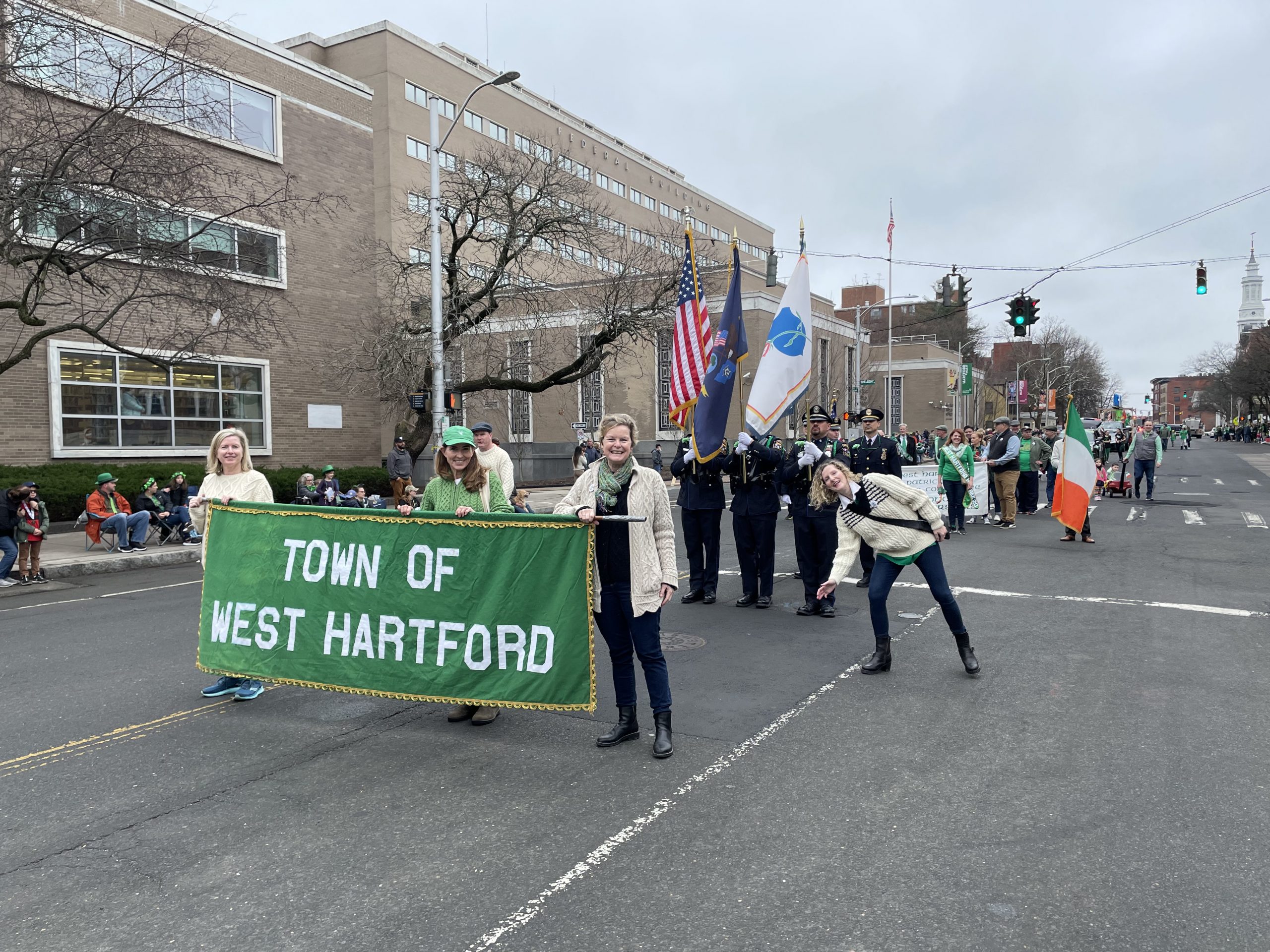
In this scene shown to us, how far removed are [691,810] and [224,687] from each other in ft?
12.0

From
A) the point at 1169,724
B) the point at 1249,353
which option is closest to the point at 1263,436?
the point at 1249,353

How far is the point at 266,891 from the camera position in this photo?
3.40m

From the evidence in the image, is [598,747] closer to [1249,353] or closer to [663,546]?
[663,546]

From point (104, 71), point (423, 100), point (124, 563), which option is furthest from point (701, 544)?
point (423, 100)

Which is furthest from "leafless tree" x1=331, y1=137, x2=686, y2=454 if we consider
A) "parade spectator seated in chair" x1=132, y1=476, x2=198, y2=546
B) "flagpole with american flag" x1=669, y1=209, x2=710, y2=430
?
"flagpole with american flag" x1=669, y1=209, x2=710, y2=430

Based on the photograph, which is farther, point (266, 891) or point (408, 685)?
point (408, 685)

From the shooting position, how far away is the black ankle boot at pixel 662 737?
4.77m

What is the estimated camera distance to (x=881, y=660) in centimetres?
650

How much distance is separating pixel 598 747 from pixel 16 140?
13.0 meters

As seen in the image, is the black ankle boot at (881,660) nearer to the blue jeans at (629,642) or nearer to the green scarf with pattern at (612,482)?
the blue jeans at (629,642)

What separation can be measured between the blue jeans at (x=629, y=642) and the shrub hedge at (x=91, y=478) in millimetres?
14574

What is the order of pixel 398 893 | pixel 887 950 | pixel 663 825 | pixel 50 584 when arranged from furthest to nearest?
pixel 50 584 → pixel 663 825 → pixel 398 893 → pixel 887 950

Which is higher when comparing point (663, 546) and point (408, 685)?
point (663, 546)

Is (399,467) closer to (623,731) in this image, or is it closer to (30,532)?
(30,532)
